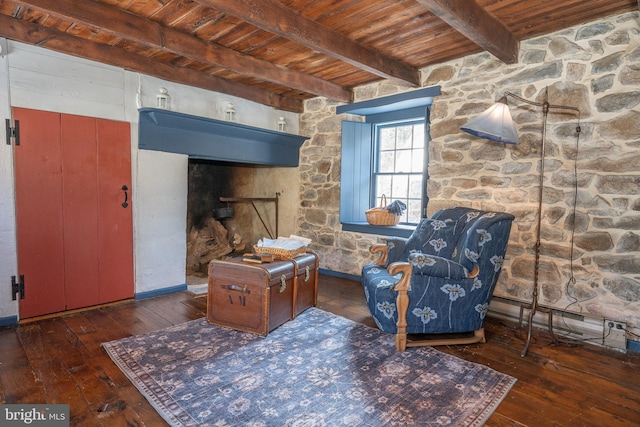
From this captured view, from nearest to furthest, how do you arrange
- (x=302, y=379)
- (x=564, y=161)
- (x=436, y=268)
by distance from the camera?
(x=302, y=379), (x=436, y=268), (x=564, y=161)

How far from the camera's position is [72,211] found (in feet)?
10.2

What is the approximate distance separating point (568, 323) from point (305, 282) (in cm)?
219

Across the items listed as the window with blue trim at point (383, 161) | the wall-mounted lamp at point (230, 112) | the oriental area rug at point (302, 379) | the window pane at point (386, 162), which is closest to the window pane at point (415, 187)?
the window with blue trim at point (383, 161)

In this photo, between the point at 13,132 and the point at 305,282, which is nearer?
the point at 13,132

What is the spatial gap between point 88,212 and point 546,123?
4065mm

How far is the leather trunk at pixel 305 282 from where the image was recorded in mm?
3057

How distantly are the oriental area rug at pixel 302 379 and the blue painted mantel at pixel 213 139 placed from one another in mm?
1915

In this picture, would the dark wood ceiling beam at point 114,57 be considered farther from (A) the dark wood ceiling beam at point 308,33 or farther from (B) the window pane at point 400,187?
(B) the window pane at point 400,187

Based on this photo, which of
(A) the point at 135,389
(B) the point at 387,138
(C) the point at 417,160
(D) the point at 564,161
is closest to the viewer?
(A) the point at 135,389

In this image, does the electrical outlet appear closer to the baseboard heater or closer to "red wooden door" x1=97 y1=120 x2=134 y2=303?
the baseboard heater

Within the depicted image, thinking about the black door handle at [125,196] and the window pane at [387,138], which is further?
the window pane at [387,138]

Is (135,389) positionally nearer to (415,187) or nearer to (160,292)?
(160,292)

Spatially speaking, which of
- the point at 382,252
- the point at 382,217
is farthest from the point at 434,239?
the point at 382,217

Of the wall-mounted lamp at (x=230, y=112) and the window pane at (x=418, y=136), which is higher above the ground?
the wall-mounted lamp at (x=230, y=112)
